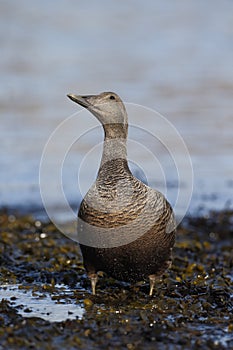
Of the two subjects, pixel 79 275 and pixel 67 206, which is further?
pixel 67 206

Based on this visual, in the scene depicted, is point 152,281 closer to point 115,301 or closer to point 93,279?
point 115,301

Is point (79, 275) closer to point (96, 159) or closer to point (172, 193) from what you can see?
point (172, 193)

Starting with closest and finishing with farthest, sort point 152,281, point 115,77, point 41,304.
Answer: point 41,304 < point 152,281 < point 115,77

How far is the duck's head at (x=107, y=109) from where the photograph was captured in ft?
21.0

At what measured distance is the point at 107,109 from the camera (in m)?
6.43

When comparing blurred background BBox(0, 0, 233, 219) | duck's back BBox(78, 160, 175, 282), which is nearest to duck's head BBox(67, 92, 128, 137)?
duck's back BBox(78, 160, 175, 282)

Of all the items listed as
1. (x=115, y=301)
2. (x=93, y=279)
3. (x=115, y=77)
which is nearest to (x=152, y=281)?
(x=115, y=301)

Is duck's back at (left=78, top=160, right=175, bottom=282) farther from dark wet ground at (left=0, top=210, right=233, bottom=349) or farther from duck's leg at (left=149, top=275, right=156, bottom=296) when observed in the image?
dark wet ground at (left=0, top=210, right=233, bottom=349)

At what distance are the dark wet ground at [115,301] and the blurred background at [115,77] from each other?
269 cm

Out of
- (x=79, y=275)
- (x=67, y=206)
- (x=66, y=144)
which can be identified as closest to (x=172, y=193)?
(x=67, y=206)

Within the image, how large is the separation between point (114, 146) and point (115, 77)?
1271 centimetres

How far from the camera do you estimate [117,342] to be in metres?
5.52

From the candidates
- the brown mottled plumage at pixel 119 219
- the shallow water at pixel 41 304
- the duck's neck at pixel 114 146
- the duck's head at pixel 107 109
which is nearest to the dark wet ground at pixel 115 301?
the shallow water at pixel 41 304

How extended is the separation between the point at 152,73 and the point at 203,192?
8.30 m
